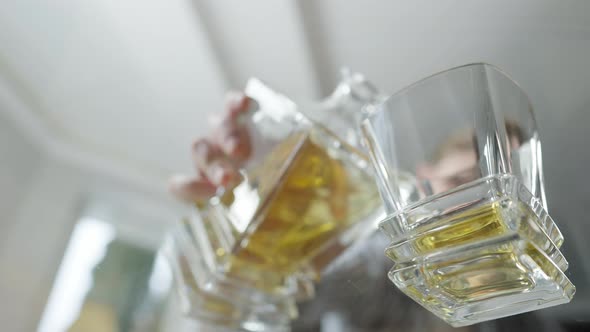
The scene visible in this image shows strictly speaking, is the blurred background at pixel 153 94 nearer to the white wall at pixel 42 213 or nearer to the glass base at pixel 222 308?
the white wall at pixel 42 213

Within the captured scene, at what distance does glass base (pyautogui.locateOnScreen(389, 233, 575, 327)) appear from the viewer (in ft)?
0.75

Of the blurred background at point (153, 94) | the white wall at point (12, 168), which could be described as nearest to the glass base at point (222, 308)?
the blurred background at point (153, 94)

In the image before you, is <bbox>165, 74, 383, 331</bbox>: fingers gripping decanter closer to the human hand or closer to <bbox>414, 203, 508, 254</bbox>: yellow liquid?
the human hand

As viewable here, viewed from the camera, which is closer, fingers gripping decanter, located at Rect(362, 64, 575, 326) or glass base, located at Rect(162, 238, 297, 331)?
fingers gripping decanter, located at Rect(362, 64, 575, 326)

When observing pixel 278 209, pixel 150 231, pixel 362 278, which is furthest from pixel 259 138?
pixel 150 231

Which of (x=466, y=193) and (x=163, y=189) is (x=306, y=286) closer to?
(x=466, y=193)

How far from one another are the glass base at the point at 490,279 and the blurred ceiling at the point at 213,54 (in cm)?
20

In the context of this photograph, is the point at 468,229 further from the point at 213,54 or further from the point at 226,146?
the point at 213,54

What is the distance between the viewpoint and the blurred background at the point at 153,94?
0.39 meters

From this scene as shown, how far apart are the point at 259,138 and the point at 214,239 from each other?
0.11m

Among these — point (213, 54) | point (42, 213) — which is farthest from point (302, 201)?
point (42, 213)

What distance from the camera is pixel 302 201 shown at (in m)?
0.39

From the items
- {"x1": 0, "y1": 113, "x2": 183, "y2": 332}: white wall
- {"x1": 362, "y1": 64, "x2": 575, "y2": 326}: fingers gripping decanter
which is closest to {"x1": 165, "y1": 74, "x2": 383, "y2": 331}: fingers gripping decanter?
{"x1": 362, "y1": 64, "x2": 575, "y2": 326}: fingers gripping decanter

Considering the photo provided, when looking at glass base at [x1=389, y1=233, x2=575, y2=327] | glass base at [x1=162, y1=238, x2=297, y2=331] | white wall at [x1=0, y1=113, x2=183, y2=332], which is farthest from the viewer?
white wall at [x1=0, y1=113, x2=183, y2=332]
